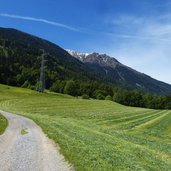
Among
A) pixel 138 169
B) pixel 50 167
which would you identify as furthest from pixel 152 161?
pixel 50 167

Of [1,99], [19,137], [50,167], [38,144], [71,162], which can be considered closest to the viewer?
[50,167]

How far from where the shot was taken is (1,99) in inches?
3738

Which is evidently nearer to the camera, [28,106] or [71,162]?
[71,162]

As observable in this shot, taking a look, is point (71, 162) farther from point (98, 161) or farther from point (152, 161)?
point (152, 161)

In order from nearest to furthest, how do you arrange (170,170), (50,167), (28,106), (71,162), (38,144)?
(50,167), (71,162), (170,170), (38,144), (28,106)

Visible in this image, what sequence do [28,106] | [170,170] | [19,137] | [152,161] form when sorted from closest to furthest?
[170,170], [152,161], [19,137], [28,106]

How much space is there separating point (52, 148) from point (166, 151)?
1132cm

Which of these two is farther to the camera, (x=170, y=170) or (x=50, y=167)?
(x=170, y=170)

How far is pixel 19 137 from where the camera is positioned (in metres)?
27.8

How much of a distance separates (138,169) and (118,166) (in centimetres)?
105

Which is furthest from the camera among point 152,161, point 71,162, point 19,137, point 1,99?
point 1,99

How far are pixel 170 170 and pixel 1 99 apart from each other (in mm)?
81154

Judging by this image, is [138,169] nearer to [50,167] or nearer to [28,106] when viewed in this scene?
[50,167]

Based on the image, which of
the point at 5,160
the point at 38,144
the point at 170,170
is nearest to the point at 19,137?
the point at 38,144
